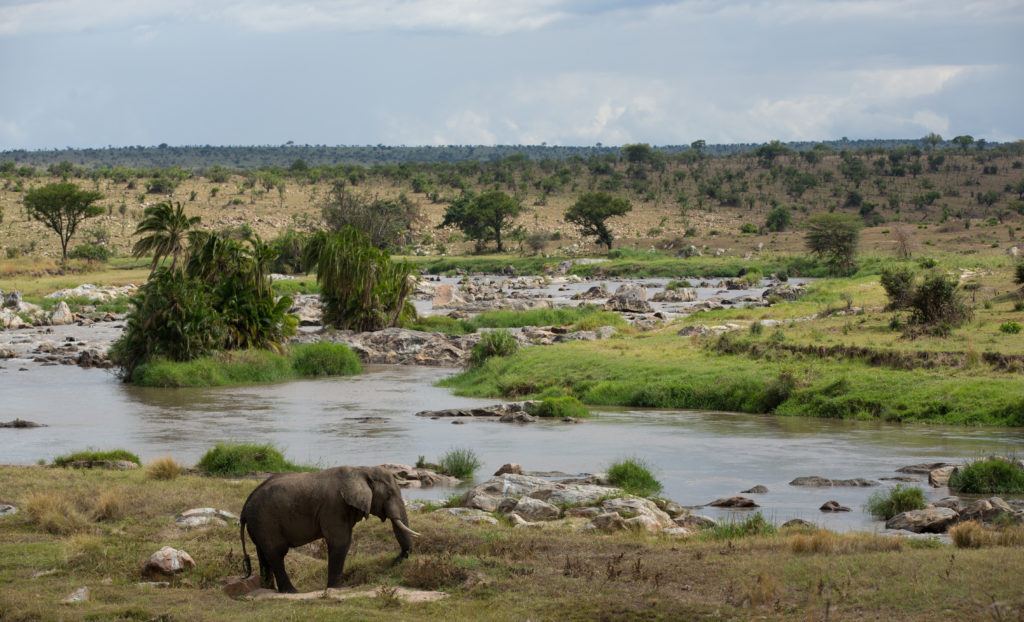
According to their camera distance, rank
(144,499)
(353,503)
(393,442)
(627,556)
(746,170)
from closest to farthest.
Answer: (353,503) < (627,556) < (144,499) < (393,442) < (746,170)

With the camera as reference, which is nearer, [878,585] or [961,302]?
[878,585]

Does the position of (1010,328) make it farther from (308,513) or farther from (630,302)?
(308,513)

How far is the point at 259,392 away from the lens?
122 ft

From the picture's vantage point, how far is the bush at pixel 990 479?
768 inches

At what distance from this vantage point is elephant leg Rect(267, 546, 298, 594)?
11781 millimetres

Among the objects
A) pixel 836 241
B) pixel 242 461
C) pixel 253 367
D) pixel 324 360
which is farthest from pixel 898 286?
pixel 836 241

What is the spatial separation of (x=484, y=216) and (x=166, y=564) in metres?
91.6

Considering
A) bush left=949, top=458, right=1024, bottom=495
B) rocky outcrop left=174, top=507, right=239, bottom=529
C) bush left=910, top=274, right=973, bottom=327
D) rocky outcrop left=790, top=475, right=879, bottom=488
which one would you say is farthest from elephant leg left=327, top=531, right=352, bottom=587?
bush left=910, top=274, right=973, bottom=327

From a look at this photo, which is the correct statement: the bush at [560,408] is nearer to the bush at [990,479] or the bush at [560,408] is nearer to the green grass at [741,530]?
the bush at [990,479]

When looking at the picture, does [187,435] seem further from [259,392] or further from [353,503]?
[353,503]

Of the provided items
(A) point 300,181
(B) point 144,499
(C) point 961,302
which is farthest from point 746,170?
(B) point 144,499

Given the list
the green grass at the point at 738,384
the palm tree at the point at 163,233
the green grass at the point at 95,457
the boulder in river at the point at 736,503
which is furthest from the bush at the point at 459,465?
the palm tree at the point at 163,233

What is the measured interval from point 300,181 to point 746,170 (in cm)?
5166

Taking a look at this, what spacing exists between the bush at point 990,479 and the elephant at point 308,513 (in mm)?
11685
